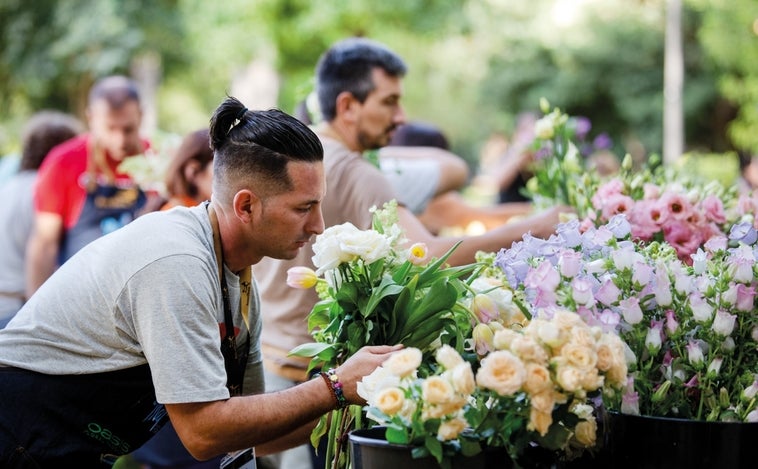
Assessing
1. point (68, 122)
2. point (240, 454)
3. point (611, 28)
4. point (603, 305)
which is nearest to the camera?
point (603, 305)

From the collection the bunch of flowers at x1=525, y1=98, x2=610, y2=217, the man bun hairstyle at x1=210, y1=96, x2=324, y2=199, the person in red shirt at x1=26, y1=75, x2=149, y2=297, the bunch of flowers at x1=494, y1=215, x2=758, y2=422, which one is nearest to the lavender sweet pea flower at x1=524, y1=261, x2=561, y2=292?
the bunch of flowers at x1=494, y1=215, x2=758, y2=422

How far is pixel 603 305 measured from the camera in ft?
7.05

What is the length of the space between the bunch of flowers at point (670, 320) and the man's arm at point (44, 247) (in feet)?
11.3

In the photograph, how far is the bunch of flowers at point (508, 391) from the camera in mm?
1871

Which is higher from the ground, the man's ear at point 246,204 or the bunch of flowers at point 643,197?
the bunch of flowers at point 643,197

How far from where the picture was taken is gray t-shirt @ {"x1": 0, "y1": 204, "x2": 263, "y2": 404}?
7.29ft

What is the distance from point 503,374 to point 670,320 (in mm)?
465

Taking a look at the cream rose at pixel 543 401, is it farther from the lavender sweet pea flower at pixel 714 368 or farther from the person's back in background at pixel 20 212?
the person's back in background at pixel 20 212

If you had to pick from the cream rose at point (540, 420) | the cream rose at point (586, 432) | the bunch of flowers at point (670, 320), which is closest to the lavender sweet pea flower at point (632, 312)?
the bunch of flowers at point (670, 320)

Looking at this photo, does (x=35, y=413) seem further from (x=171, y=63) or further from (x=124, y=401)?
(x=171, y=63)

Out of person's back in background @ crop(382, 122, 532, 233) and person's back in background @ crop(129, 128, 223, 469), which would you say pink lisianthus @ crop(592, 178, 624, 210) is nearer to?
person's back in background @ crop(382, 122, 532, 233)

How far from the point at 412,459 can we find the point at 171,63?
21794 millimetres

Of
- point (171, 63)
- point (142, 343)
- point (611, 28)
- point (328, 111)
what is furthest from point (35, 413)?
point (171, 63)

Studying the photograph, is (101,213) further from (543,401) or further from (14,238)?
(543,401)
